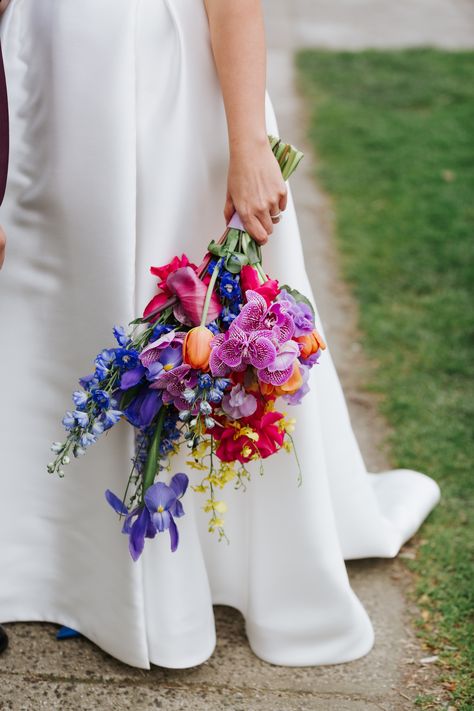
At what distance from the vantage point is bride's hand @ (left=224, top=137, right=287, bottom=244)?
1.83 m

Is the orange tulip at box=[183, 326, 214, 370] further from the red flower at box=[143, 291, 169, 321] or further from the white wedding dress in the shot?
the white wedding dress

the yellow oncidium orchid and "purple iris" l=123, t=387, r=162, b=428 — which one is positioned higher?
"purple iris" l=123, t=387, r=162, b=428

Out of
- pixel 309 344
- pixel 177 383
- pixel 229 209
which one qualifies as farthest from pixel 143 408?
pixel 229 209

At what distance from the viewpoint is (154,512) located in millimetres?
1765

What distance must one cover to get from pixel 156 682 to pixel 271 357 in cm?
97

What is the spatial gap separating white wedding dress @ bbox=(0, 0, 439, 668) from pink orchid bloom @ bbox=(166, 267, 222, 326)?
0.18 m

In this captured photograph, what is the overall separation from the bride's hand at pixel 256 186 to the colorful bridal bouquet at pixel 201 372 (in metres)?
0.03

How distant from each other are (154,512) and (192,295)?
44cm

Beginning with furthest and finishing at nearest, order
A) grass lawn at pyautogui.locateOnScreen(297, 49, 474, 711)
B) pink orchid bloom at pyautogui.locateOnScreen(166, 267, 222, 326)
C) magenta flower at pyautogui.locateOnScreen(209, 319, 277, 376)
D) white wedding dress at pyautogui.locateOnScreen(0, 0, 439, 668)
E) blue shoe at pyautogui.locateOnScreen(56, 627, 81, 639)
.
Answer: grass lawn at pyautogui.locateOnScreen(297, 49, 474, 711) → blue shoe at pyautogui.locateOnScreen(56, 627, 81, 639) → white wedding dress at pyautogui.locateOnScreen(0, 0, 439, 668) → pink orchid bloom at pyautogui.locateOnScreen(166, 267, 222, 326) → magenta flower at pyautogui.locateOnScreen(209, 319, 277, 376)

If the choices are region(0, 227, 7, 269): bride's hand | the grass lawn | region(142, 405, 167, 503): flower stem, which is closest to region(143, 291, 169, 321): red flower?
region(142, 405, 167, 503): flower stem

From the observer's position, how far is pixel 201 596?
2111 millimetres

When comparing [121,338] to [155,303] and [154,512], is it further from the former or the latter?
[154,512]

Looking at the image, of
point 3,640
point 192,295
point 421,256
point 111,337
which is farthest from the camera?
point 421,256

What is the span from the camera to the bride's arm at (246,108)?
71.1 inches
